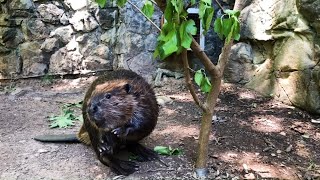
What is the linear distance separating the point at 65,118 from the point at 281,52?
220 centimetres

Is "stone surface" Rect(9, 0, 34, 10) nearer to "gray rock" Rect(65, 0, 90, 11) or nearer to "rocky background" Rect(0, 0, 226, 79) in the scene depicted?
"rocky background" Rect(0, 0, 226, 79)

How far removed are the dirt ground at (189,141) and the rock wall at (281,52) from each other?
0.16m

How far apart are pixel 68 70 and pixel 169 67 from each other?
1261 millimetres

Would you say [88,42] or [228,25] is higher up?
[228,25]

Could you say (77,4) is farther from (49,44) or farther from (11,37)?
(11,37)

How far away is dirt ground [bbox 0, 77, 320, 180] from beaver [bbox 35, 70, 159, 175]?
0.32 ft

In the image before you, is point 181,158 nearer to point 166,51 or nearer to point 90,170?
point 90,170

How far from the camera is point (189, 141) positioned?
10.1 feet

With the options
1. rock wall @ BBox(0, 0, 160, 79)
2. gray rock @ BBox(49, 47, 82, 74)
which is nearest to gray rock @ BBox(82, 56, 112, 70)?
rock wall @ BBox(0, 0, 160, 79)

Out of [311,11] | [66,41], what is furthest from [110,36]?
[311,11]

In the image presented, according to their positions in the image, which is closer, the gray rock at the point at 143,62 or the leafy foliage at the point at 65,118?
the leafy foliage at the point at 65,118

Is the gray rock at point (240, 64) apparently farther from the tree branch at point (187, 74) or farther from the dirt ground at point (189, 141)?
the tree branch at point (187, 74)

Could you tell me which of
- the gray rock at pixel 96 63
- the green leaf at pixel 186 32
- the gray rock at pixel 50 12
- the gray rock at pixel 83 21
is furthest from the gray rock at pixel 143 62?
the green leaf at pixel 186 32

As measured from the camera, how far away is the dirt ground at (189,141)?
2646 mm
